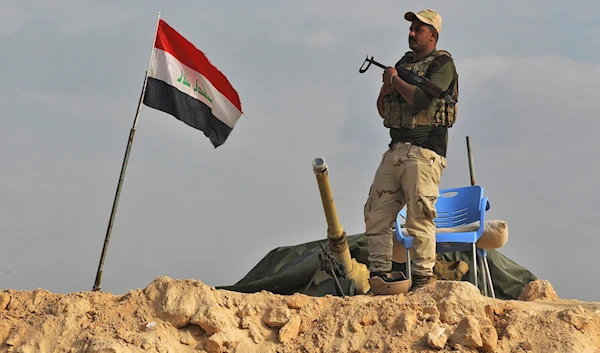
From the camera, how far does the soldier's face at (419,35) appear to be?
624 cm

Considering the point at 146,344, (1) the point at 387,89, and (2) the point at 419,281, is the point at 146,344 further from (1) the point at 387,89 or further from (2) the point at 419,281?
(1) the point at 387,89

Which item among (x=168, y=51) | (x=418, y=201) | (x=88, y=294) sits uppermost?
(x=168, y=51)

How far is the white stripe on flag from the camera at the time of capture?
27.3 ft

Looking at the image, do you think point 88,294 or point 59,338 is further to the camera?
point 88,294

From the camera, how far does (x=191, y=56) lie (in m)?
8.76

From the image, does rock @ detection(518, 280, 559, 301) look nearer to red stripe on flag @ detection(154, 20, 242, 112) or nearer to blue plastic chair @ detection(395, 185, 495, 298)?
blue plastic chair @ detection(395, 185, 495, 298)

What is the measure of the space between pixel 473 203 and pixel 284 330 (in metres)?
3.24

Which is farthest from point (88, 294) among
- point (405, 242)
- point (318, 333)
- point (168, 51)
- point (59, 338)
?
point (168, 51)

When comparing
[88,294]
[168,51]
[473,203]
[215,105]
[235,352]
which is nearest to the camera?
[235,352]

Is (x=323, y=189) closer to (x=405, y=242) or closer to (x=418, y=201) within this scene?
(x=405, y=242)

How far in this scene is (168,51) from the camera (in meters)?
8.46

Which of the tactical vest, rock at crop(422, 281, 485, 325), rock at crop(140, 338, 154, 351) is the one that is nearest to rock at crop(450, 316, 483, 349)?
rock at crop(422, 281, 485, 325)

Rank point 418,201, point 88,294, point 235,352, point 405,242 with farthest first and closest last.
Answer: point 405,242 < point 418,201 < point 88,294 < point 235,352

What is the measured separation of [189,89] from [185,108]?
0.21m
